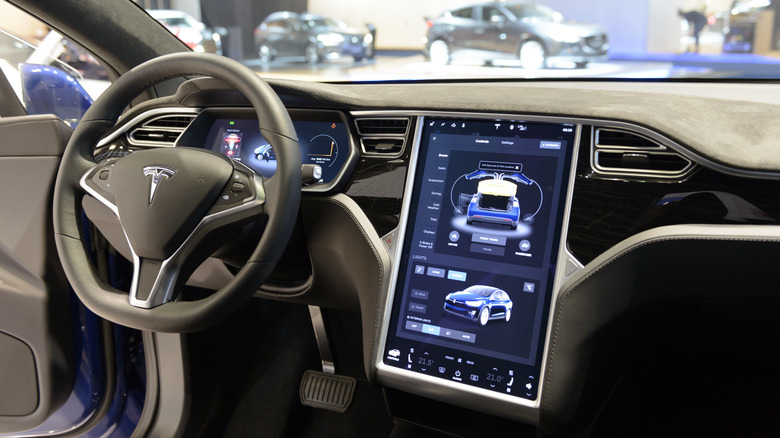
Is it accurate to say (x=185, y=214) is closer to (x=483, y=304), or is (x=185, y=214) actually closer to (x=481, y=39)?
(x=483, y=304)

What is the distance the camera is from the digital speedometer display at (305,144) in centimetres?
132

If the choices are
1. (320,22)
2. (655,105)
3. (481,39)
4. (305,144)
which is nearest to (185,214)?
(305,144)

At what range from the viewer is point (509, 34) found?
559 centimetres

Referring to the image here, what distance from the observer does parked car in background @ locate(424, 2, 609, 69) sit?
425 cm

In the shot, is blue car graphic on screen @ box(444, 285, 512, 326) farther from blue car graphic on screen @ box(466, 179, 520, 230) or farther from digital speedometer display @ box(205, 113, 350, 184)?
digital speedometer display @ box(205, 113, 350, 184)

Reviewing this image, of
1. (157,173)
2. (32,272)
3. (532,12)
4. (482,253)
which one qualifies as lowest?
(32,272)

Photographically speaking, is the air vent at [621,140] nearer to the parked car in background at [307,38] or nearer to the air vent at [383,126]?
the air vent at [383,126]

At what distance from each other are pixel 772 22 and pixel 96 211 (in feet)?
7.35

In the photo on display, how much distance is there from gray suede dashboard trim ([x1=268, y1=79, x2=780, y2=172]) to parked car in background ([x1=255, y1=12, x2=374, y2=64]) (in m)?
5.82

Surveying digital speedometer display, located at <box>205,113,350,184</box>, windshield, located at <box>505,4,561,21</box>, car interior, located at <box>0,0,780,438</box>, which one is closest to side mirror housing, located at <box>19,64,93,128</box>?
car interior, located at <box>0,0,780,438</box>

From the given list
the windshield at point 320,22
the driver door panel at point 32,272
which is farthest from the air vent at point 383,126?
the windshield at point 320,22

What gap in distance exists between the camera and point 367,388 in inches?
67.8

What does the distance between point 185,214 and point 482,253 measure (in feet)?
1.81

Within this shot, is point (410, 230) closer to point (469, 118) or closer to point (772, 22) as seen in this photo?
point (469, 118)
